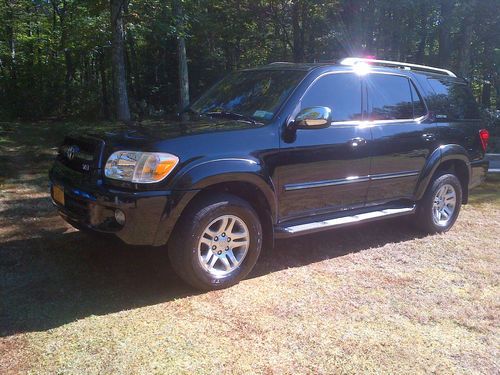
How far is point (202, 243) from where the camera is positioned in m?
4.04

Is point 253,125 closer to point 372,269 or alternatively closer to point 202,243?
point 202,243

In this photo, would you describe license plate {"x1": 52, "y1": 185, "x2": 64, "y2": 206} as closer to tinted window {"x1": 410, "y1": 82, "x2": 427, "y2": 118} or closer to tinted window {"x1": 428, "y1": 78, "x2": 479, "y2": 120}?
tinted window {"x1": 410, "y1": 82, "x2": 427, "y2": 118}

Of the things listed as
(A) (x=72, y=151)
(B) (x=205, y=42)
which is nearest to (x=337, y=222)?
(A) (x=72, y=151)

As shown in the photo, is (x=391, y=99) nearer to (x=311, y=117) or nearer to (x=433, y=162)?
(x=433, y=162)

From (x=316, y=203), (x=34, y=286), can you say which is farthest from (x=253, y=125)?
(x=34, y=286)

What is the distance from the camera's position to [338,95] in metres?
4.90

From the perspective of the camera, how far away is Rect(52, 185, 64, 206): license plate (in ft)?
13.8

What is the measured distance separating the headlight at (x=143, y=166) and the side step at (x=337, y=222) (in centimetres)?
123

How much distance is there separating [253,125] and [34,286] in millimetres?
2217

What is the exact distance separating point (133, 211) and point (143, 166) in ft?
1.11

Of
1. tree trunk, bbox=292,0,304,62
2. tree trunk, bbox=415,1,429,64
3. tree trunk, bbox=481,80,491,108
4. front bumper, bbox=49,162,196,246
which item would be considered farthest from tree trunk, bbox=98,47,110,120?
front bumper, bbox=49,162,196,246

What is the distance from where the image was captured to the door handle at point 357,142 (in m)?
4.88

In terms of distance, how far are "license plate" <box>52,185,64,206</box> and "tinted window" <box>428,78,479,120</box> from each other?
13.5ft

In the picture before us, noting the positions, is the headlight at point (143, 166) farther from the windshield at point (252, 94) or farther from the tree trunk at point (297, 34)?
the tree trunk at point (297, 34)
